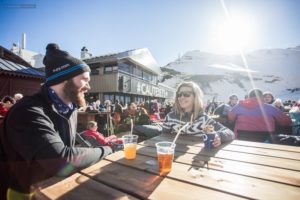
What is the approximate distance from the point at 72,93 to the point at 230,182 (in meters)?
1.55

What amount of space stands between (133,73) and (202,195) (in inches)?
728

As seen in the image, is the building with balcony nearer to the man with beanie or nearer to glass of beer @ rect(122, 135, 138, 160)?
the man with beanie

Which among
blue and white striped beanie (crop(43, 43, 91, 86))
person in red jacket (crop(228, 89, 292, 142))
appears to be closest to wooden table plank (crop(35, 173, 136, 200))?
blue and white striped beanie (crop(43, 43, 91, 86))

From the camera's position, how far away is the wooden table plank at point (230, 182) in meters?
0.89

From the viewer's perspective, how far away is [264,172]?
1168mm

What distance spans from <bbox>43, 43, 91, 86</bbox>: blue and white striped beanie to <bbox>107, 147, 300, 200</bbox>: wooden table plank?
1.10 m

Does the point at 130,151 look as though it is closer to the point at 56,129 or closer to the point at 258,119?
the point at 56,129

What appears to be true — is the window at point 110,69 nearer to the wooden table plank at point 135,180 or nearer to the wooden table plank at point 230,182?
the wooden table plank at point 135,180

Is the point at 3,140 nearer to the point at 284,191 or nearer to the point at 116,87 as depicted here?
the point at 284,191

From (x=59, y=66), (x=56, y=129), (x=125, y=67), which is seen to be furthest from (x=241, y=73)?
(x=56, y=129)

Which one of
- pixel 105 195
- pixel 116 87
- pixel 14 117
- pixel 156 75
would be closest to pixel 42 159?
pixel 14 117

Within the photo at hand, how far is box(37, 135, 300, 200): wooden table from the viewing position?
0.88 metres

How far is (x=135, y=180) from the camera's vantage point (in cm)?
103

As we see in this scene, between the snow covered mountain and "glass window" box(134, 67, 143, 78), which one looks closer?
"glass window" box(134, 67, 143, 78)
